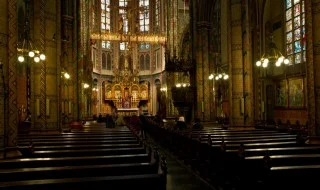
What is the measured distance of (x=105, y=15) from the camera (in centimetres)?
4728

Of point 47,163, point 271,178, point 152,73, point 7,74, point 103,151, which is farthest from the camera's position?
point 152,73

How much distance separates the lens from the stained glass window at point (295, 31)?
66.2 feet

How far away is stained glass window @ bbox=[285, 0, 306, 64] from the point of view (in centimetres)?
2019

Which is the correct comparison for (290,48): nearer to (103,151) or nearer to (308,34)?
(308,34)

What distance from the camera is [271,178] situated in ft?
17.9

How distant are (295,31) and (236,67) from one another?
768 cm

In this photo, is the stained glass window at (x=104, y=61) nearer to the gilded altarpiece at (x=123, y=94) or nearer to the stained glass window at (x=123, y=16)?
the gilded altarpiece at (x=123, y=94)

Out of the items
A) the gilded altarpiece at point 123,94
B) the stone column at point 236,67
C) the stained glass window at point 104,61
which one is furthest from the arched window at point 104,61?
the stone column at point 236,67

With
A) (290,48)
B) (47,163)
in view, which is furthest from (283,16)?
(47,163)

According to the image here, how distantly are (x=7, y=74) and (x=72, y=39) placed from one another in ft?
48.6

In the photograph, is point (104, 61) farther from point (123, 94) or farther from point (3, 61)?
point (3, 61)

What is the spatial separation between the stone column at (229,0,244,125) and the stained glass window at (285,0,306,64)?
6288 mm

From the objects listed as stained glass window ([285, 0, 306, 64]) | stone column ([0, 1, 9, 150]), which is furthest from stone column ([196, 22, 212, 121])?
stone column ([0, 1, 9, 150])

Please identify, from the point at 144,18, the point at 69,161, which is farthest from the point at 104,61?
the point at 69,161
